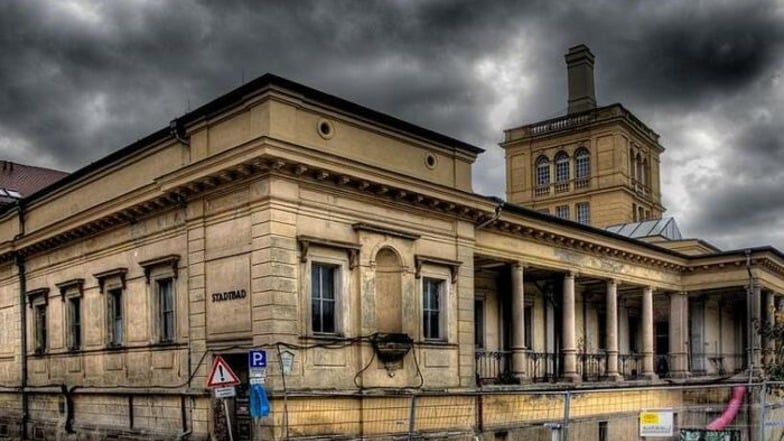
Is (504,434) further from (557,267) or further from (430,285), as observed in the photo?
(557,267)

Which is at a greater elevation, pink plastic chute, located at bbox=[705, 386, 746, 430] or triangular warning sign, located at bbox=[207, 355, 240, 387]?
triangular warning sign, located at bbox=[207, 355, 240, 387]

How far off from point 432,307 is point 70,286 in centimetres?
1060

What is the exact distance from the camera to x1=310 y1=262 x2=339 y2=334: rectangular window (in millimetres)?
16922

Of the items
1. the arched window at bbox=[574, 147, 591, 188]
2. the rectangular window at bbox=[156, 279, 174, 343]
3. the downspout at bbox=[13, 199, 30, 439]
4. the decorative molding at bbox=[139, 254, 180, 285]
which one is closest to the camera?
the decorative molding at bbox=[139, 254, 180, 285]

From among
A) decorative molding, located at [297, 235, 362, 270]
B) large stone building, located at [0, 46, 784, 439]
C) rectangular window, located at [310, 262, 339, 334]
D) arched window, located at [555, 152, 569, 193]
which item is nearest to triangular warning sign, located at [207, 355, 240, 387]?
large stone building, located at [0, 46, 784, 439]

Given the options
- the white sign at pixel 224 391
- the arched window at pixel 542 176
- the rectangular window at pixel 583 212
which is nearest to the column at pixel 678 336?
the rectangular window at pixel 583 212

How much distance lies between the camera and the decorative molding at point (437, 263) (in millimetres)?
18969

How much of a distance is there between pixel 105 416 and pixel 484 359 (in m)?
11.2

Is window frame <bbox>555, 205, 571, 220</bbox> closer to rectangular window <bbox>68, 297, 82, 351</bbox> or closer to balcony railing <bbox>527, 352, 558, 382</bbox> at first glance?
balcony railing <bbox>527, 352, 558, 382</bbox>

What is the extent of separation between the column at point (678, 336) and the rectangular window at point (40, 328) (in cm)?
2281

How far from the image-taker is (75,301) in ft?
75.9

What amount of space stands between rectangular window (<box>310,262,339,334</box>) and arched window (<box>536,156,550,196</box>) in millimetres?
33075

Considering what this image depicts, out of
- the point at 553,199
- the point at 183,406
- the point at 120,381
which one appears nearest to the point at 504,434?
the point at 183,406

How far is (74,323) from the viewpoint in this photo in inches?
910
